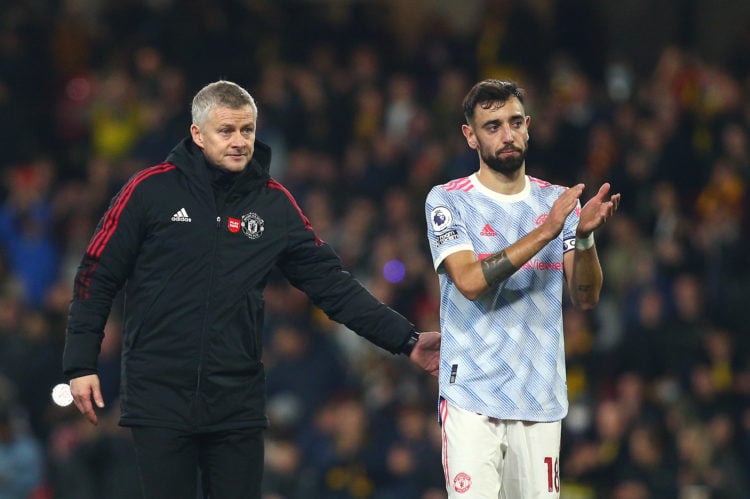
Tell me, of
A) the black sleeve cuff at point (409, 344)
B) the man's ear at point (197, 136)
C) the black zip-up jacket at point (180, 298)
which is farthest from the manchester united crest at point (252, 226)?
the black sleeve cuff at point (409, 344)

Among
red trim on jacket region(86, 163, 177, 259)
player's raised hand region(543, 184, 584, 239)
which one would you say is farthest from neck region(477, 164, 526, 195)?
red trim on jacket region(86, 163, 177, 259)

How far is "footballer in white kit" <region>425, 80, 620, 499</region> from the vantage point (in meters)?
6.24

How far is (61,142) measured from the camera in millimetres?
15922

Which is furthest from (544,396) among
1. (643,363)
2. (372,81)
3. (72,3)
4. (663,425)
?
(72,3)

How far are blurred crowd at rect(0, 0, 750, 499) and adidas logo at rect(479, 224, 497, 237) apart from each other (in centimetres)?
483

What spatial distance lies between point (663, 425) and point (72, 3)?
390 inches

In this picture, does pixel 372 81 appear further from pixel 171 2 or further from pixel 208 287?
pixel 208 287

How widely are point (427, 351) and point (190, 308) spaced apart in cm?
123

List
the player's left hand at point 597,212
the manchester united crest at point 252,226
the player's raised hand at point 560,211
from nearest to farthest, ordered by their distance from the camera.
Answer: the player's raised hand at point 560,211
the player's left hand at point 597,212
the manchester united crest at point 252,226

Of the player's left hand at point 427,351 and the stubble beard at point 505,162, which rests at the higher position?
the stubble beard at point 505,162

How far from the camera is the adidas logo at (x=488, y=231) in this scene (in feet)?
21.0

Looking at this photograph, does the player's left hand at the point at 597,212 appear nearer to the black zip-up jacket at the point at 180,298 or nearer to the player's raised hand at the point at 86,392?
the black zip-up jacket at the point at 180,298

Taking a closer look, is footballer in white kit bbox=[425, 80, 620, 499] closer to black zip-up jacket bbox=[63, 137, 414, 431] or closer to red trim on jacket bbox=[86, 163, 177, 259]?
black zip-up jacket bbox=[63, 137, 414, 431]

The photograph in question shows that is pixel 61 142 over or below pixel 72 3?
below
